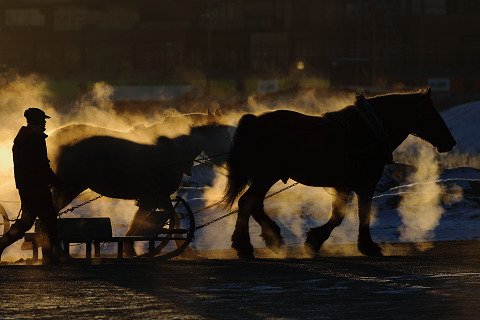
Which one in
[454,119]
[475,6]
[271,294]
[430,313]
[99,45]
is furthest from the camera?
[99,45]

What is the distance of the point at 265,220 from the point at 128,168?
200 cm

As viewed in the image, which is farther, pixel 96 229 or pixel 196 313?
pixel 96 229

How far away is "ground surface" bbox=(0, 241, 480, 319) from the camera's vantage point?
33.4 ft

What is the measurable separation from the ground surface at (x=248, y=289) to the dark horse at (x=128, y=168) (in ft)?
6.57

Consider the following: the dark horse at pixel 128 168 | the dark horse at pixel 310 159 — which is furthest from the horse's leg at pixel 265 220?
the dark horse at pixel 128 168

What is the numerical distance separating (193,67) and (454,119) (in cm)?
2596

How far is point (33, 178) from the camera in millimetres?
14883

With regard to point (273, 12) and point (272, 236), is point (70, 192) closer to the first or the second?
point (272, 236)

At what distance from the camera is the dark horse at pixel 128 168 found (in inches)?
659

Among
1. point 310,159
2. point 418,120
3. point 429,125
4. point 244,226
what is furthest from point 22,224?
point 429,125

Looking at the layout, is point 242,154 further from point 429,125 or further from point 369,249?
point 429,125

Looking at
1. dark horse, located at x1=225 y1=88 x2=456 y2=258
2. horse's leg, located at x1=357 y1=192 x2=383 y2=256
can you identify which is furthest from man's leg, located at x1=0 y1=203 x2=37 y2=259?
horse's leg, located at x1=357 y1=192 x2=383 y2=256

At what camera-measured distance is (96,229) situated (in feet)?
52.2

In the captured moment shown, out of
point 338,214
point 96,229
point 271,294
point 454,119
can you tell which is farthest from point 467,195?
point 454,119
